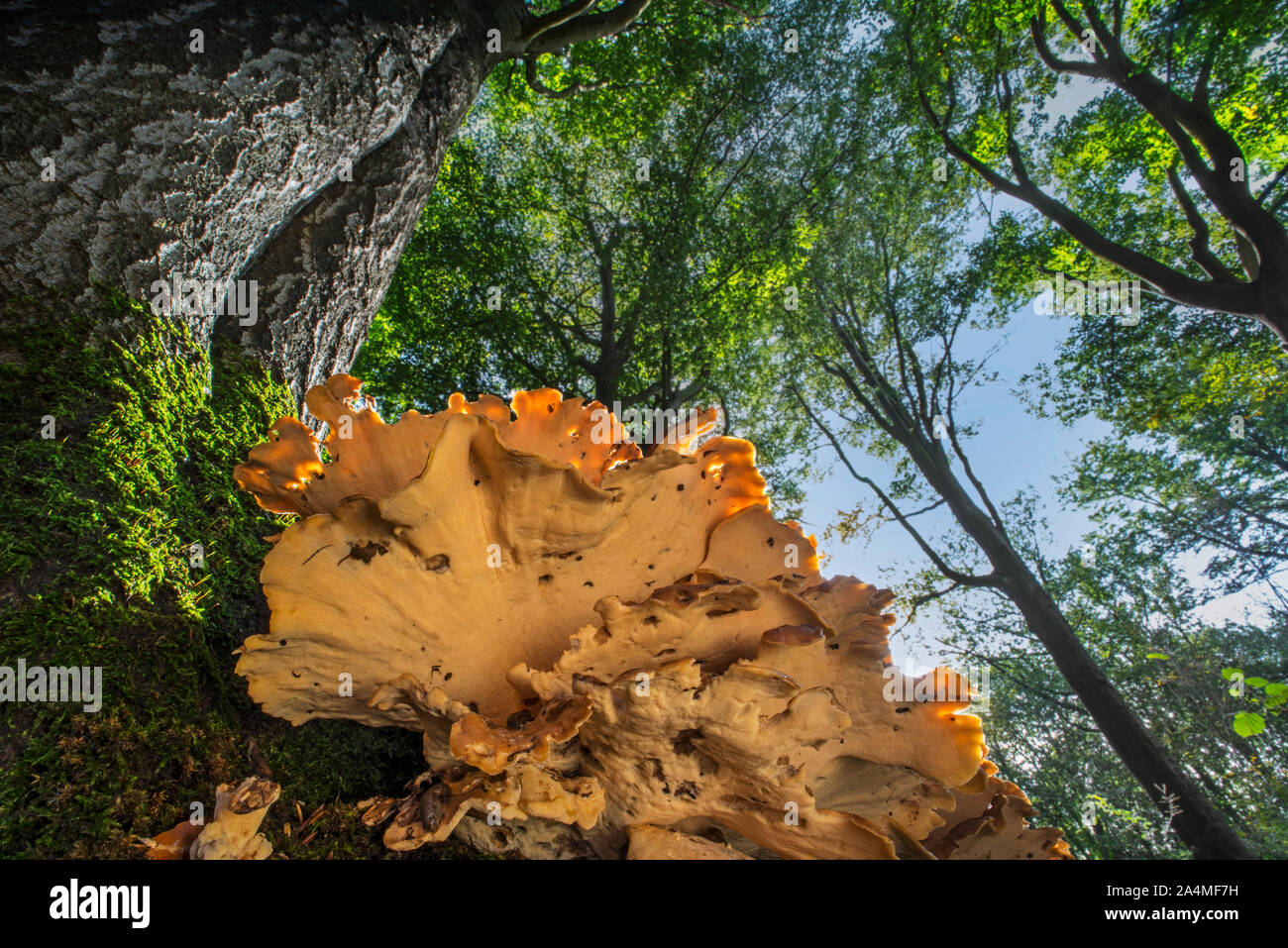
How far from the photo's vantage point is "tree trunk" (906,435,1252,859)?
6105 mm

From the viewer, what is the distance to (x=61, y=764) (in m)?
1.02

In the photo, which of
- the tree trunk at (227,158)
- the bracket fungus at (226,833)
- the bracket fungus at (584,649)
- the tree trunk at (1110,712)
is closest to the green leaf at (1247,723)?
the tree trunk at (1110,712)

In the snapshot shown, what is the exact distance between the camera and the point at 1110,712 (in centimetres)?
731

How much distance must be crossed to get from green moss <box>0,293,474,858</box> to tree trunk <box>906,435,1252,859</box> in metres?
8.34

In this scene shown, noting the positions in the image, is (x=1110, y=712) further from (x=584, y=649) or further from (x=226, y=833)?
(x=226, y=833)

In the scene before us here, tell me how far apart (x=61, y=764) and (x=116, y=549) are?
450 mm

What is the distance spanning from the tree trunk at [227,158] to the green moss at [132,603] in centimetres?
22

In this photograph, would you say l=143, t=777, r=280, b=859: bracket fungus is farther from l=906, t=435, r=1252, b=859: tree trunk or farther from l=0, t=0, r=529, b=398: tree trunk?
l=906, t=435, r=1252, b=859: tree trunk

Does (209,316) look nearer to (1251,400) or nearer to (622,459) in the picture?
(622,459)

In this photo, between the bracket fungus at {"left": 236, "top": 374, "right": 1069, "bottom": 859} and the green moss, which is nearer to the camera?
the green moss

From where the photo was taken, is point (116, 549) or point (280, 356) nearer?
point (116, 549)

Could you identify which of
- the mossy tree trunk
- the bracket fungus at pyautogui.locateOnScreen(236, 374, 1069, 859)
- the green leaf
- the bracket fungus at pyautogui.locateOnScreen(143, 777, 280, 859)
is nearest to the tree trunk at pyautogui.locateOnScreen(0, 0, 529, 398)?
the mossy tree trunk

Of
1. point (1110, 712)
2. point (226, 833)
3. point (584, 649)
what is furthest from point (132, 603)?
point (1110, 712)
